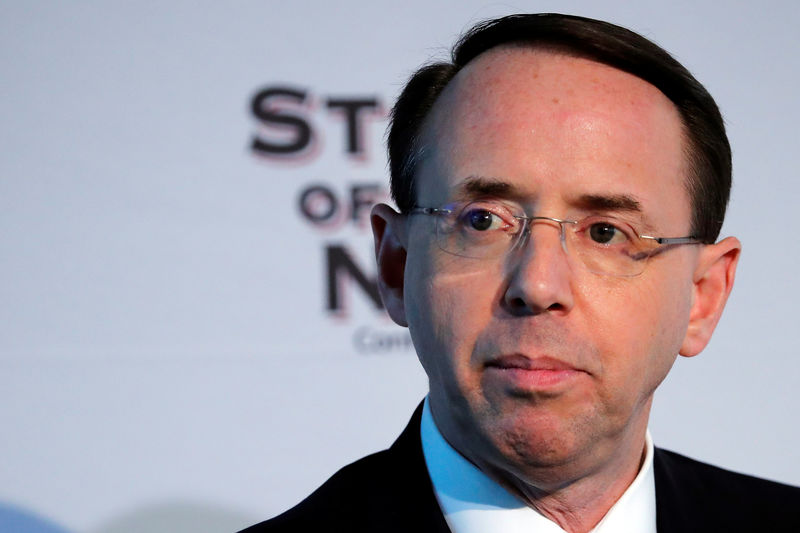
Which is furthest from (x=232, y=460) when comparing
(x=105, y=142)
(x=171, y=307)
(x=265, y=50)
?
(x=265, y=50)

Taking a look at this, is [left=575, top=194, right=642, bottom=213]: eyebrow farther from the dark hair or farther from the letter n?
the letter n

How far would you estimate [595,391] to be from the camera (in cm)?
128

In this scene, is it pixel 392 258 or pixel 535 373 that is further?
pixel 392 258

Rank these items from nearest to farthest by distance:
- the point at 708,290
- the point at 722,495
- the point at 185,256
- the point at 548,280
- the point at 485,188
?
the point at 548,280, the point at 485,188, the point at 708,290, the point at 722,495, the point at 185,256

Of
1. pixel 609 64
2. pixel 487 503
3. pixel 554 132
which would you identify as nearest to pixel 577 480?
pixel 487 503

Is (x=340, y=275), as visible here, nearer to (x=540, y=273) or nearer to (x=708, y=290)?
(x=708, y=290)

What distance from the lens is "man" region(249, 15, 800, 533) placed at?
4.16 ft

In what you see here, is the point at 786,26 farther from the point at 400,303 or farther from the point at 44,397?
the point at 44,397

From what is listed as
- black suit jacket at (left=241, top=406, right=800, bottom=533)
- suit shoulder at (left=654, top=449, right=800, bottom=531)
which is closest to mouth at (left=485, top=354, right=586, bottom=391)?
black suit jacket at (left=241, top=406, right=800, bottom=533)

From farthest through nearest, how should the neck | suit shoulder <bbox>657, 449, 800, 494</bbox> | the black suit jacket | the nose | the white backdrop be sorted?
the white backdrop
suit shoulder <bbox>657, 449, 800, 494</bbox>
the black suit jacket
the neck
the nose

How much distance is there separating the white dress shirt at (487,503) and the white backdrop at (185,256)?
0.84m

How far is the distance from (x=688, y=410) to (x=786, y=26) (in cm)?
102

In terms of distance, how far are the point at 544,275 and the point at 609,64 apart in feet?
1.19

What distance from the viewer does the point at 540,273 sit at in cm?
124
